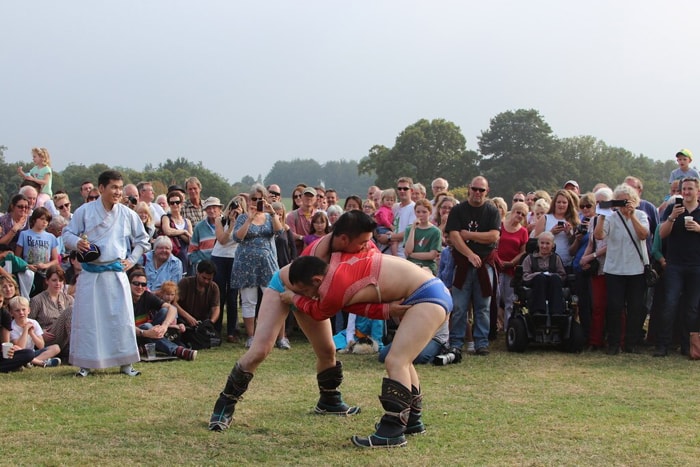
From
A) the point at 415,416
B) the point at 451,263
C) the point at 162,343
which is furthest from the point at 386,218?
the point at 415,416

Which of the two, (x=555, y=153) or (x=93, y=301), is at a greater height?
(x=555, y=153)

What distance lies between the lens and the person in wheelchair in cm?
960

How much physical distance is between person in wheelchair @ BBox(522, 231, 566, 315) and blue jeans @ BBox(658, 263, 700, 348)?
1.19 meters

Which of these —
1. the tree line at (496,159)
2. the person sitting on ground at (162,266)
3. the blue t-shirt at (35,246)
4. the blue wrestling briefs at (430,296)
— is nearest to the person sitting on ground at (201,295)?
the person sitting on ground at (162,266)

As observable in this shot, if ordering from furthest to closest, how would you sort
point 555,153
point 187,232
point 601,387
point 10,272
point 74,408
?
point 555,153
point 187,232
point 10,272
point 601,387
point 74,408

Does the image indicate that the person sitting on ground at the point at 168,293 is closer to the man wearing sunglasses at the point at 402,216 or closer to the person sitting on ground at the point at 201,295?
the person sitting on ground at the point at 201,295

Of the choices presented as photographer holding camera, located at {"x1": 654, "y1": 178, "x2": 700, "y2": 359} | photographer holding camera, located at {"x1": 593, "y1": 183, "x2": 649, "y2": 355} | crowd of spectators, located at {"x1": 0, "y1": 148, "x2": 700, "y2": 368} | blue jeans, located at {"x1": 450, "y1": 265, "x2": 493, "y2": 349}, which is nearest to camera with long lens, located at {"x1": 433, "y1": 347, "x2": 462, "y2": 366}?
crowd of spectators, located at {"x1": 0, "y1": 148, "x2": 700, "y2": 368}

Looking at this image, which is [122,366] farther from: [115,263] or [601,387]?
[601,387]

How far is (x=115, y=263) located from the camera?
7.95 metres

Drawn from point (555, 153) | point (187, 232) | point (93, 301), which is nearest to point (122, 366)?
point (93, 301)

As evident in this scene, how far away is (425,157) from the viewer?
211 feet

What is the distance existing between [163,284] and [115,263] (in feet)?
6.44

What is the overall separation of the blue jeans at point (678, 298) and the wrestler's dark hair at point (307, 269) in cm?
569

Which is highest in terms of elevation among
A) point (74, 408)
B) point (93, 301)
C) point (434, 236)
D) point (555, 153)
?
point (555, 153)
